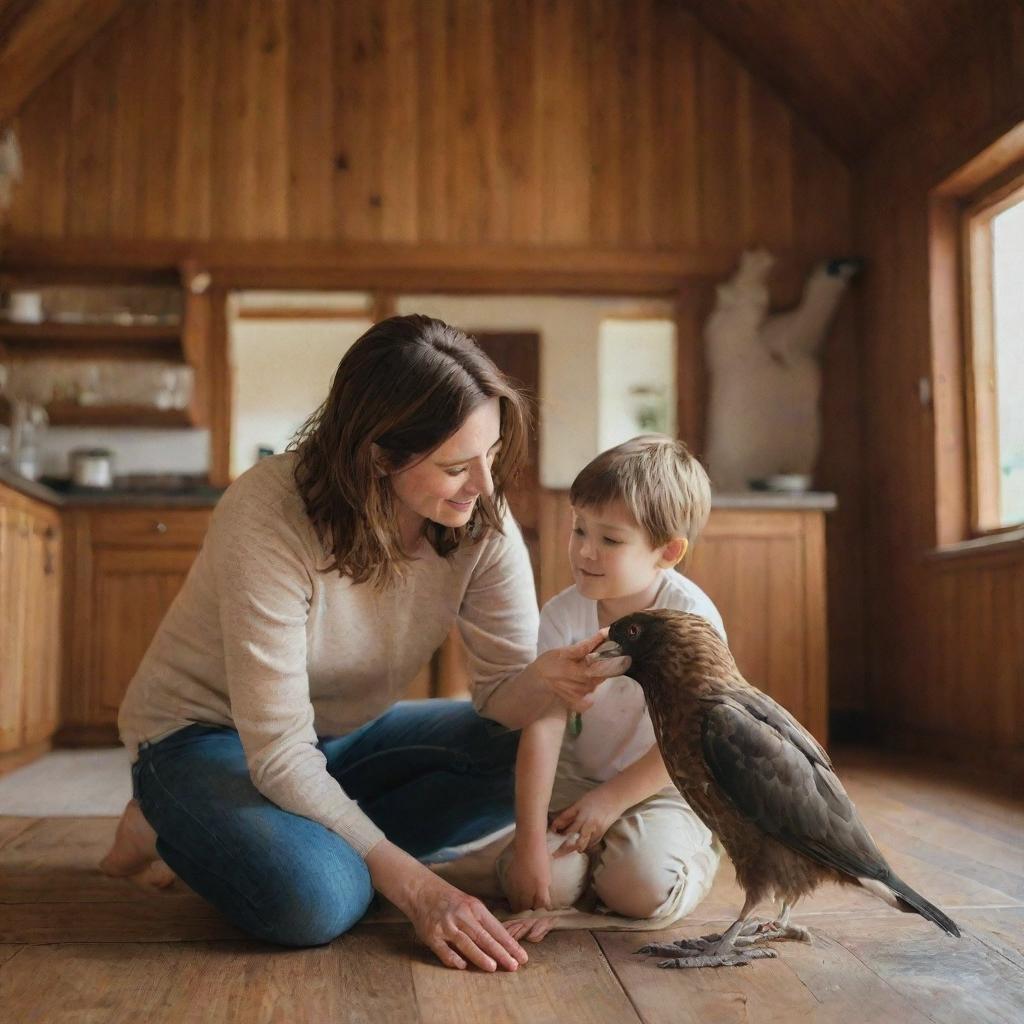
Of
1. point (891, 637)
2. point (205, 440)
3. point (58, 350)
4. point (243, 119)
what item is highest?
point (243, 119)

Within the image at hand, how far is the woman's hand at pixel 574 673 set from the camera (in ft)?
5.26

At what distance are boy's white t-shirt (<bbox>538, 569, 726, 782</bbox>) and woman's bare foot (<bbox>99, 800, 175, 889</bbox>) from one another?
717 millimetres

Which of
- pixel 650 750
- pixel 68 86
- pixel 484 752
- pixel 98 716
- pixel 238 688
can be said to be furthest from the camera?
pixel 68 86

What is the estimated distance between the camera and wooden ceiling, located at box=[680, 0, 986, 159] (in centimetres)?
392

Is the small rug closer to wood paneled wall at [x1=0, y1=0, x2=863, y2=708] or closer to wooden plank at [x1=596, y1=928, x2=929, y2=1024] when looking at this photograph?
wooden plank at [x1=596, y1=928, x2=929, y2=1024]

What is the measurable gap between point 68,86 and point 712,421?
2.97 meters

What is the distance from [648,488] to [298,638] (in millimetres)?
596

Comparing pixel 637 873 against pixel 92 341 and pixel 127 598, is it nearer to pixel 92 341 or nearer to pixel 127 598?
pixel 127 598

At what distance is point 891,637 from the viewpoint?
457 cm

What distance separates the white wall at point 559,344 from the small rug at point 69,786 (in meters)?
2.04

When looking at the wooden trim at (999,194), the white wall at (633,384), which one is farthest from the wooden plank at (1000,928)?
the white wall at (633,384)

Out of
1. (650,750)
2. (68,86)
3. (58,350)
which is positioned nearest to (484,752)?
(650,750)

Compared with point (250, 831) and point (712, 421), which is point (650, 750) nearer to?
point (250, 831)

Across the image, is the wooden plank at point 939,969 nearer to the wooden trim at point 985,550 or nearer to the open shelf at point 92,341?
the wooden trim at point 985,550
